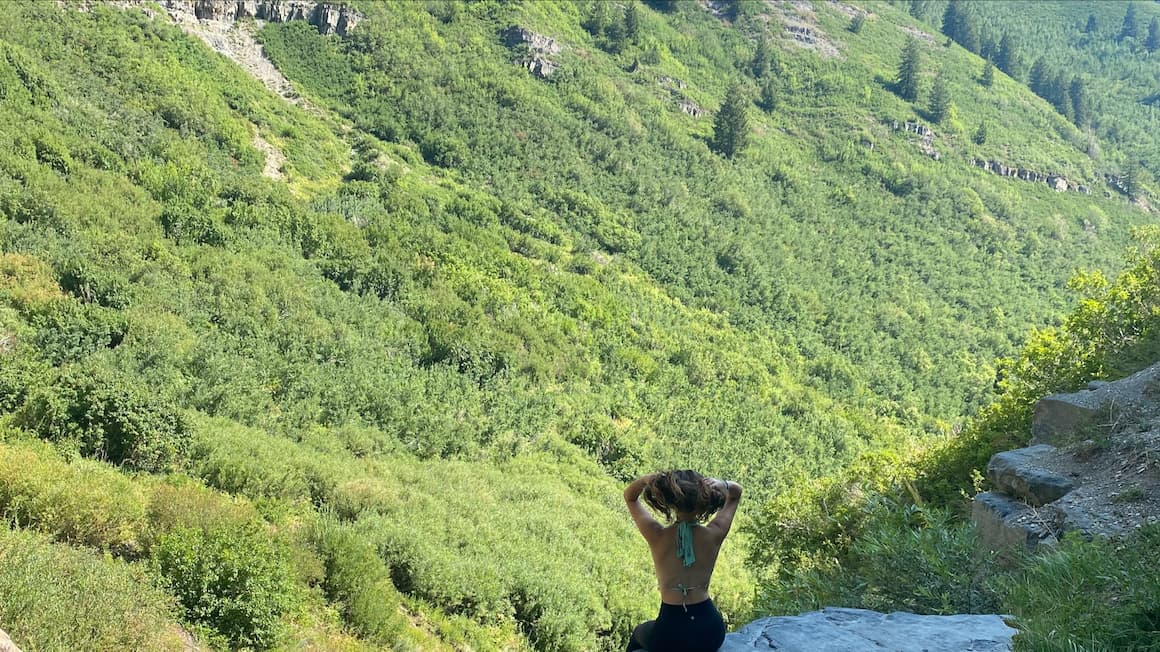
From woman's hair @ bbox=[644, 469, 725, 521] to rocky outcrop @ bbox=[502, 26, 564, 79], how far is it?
61139 millimetres

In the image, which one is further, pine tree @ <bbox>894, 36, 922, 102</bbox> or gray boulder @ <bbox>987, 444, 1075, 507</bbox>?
pine tree @ <bbox>894, 36, 922, 102</bbox>

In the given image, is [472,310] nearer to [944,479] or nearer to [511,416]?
[511,416]

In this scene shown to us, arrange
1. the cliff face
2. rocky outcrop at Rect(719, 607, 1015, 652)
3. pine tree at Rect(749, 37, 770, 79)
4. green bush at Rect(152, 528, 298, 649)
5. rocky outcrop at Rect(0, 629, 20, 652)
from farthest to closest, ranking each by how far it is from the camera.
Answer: pine tree at Rect(749, 37, 770, 79) < the cliff face < green bush at Rect(152, 528, 298, 649) < rocky outcrop at Rect(719, 607, 1015, 652) < rocky outcrop at Rect(0, 629, 20, 652)

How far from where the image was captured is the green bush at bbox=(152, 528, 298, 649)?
6.36m

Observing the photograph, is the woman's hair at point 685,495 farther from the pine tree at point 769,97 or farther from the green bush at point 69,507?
the pine tree at point 769,97

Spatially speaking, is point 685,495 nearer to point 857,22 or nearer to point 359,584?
point 359,584

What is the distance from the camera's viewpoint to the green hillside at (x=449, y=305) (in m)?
8.34

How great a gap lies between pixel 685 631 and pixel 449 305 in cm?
2396

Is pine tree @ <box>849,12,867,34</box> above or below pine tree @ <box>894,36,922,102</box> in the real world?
above

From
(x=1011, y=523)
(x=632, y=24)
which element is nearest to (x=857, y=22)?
(x=632, y=24)

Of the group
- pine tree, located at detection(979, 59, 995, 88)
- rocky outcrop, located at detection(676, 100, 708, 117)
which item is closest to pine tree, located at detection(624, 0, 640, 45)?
rocky outcrop, located at detection(676, 100, 708, 117)

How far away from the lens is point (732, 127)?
5919cm

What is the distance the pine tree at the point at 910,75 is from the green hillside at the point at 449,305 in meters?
2.37

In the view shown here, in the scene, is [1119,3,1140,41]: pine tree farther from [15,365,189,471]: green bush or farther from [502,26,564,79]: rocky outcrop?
[15,365,189,471]: green bush
